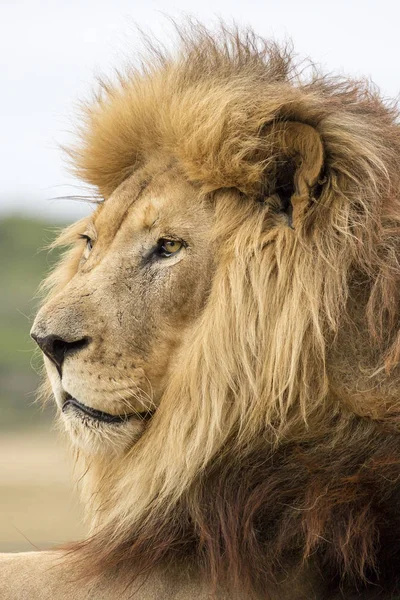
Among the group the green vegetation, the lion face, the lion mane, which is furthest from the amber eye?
the green vegetation

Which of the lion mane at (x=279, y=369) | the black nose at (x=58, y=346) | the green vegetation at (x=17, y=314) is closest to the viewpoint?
the lion mane at (x=279, y=369)

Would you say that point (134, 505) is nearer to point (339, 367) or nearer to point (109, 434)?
point (109, 434)

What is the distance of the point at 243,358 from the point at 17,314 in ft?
37.1

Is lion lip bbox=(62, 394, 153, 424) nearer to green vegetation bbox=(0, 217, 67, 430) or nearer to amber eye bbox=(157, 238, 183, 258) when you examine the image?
amber eye bbox=(157, 238, 183, 258)

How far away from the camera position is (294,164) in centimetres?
275

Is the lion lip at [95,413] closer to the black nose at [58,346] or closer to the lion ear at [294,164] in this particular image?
the black nose at [58,346]

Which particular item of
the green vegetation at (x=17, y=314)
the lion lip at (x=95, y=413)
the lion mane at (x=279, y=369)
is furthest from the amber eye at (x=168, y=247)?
the green vegetation at (x=17, y=314)

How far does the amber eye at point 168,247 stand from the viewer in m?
2.78

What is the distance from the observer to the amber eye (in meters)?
2.78

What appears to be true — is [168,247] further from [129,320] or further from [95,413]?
[95,413]

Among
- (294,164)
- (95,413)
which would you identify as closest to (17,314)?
(95,413)

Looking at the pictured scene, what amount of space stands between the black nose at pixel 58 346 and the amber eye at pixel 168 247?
0.94 ft

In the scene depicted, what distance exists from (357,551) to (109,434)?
662 mm

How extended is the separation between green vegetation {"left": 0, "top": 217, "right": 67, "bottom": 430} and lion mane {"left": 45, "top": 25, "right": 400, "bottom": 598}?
7653 mm
